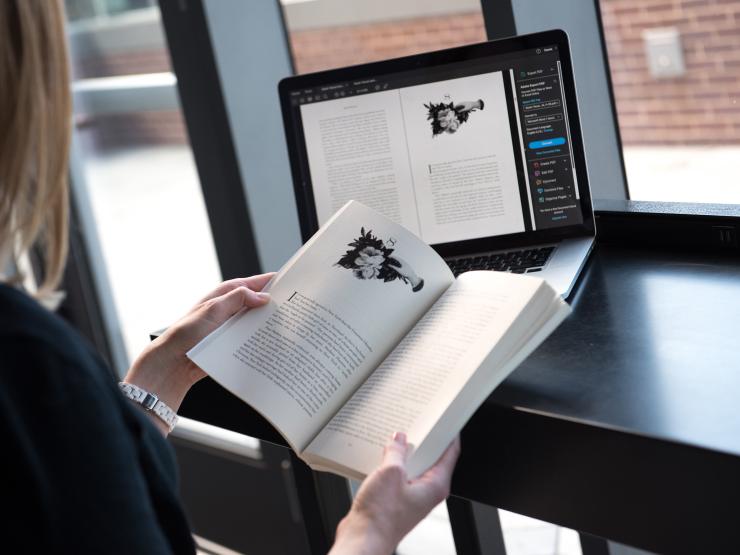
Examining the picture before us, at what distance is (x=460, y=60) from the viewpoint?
122 centimetres

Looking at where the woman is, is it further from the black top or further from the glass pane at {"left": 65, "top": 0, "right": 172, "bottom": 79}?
the glass pane at {"left": 65, "top": 0, "right": 172, "bottom": 79}

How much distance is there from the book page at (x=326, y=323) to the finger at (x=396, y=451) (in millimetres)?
115

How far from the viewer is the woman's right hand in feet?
2.49

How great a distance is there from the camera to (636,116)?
1.51 m

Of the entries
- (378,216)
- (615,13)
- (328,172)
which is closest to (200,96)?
(328,172)

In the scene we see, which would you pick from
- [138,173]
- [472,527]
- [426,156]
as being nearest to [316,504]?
[472,527]

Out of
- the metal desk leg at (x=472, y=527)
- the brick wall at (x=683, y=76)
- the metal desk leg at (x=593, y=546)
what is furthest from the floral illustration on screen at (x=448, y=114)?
the metal desk leg at (x=593, y=546)

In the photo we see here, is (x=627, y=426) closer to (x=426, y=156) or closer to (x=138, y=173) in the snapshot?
(x=426, y=156)

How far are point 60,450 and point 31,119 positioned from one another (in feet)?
0.75

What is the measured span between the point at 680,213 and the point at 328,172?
0.46 meters

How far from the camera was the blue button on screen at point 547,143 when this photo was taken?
3.90 ft

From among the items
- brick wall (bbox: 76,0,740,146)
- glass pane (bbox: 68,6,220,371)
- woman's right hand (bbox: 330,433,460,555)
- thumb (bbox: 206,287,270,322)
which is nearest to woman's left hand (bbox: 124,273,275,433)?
thumb (bbox: 206,287,270,322)

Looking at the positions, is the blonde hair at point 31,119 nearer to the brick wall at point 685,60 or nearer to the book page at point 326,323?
the book page at point 326,323

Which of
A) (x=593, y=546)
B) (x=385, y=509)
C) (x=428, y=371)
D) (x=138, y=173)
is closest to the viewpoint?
(x=385, y=509)
